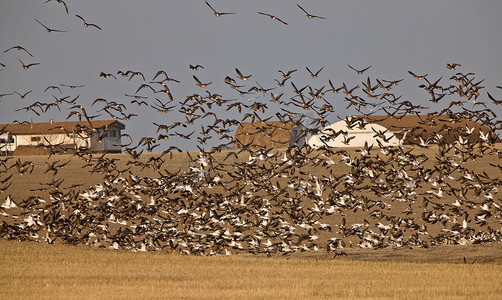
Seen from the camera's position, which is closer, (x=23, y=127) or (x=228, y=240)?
(x=228, y=240)

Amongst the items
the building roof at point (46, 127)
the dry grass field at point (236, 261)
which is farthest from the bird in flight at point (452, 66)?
the building roof at point (46, 127)

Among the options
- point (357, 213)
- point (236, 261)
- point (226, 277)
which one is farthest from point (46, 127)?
point (226, 277)

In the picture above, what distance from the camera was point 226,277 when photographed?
25531 millimetres

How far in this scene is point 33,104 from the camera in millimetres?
32812

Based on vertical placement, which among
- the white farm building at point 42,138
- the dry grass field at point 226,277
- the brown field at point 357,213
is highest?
the white farm building at point 42,138

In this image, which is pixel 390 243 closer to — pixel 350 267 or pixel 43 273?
pixel 350 267

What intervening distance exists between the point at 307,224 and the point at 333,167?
31116 mm

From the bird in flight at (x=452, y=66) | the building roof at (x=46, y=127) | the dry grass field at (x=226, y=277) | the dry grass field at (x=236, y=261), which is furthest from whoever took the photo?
the building roof at (x=46, y=127)

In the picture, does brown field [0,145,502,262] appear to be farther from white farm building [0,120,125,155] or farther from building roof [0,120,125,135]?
building roof [0,120,125,135]

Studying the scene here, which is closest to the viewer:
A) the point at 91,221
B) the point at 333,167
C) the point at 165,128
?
the point at 165,128

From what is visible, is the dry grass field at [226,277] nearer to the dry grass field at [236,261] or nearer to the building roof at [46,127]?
the dry grass field at [236,261]

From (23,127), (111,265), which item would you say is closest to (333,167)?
(111,265)

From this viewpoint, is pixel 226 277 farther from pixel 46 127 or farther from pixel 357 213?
pixel 46 127

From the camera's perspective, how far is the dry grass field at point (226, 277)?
71.9ft
